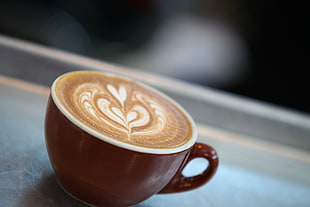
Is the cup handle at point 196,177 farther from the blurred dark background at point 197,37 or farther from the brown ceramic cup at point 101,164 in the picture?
the blurred dark background at point 197,37

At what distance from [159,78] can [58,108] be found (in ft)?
1.28

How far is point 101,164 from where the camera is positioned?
32 cm

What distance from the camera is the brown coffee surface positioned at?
347 mm

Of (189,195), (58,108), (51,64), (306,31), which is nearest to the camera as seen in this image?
(58,108)

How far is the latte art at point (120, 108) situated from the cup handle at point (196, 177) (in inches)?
1.9

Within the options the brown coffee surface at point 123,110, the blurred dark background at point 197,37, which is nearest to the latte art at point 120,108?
the brown coffee surface at point 123,110

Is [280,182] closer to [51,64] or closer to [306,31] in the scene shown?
[306,31]

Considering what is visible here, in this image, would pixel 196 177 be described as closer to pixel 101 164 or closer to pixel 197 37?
pixel 101 164

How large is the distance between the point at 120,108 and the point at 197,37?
40 cm

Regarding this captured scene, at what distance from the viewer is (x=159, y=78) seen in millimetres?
704

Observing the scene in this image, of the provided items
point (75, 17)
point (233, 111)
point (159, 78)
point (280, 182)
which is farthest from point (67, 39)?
point (280, 182)

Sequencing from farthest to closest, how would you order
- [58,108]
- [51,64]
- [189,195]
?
[51,64] < [189,195] < [58,108]

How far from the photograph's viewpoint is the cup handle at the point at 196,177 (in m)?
0.40

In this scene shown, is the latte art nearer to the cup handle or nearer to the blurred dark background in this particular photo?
the cup handle
